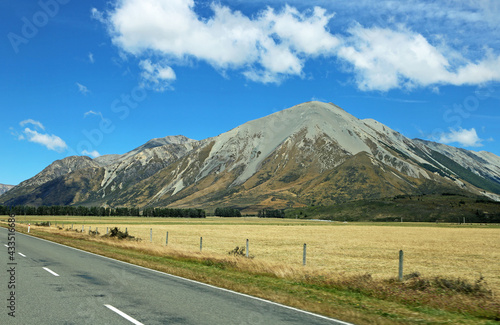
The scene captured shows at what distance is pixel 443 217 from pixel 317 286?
192 m

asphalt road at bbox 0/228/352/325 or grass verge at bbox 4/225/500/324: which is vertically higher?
asphalt road at bbox 0/228/352/325

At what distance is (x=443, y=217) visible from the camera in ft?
613

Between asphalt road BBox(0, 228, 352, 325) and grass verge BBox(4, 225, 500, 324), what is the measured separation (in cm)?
130

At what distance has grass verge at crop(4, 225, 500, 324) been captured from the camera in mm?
12023

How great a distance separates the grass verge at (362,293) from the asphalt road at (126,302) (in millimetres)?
1304

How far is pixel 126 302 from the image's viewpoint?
1182 centimetres

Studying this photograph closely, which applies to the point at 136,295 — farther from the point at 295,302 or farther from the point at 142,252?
the point at 142,252

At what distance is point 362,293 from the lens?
15.9 meters

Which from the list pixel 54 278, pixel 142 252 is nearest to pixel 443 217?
pixel 142 252

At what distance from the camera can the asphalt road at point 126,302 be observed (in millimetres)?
9945

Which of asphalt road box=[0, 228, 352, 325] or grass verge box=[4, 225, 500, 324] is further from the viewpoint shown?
grass verge box=[4, 225, 500, 324]

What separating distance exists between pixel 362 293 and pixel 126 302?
912 centimetres

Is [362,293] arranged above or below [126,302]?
below

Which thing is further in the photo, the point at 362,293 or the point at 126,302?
the point at 362,293
